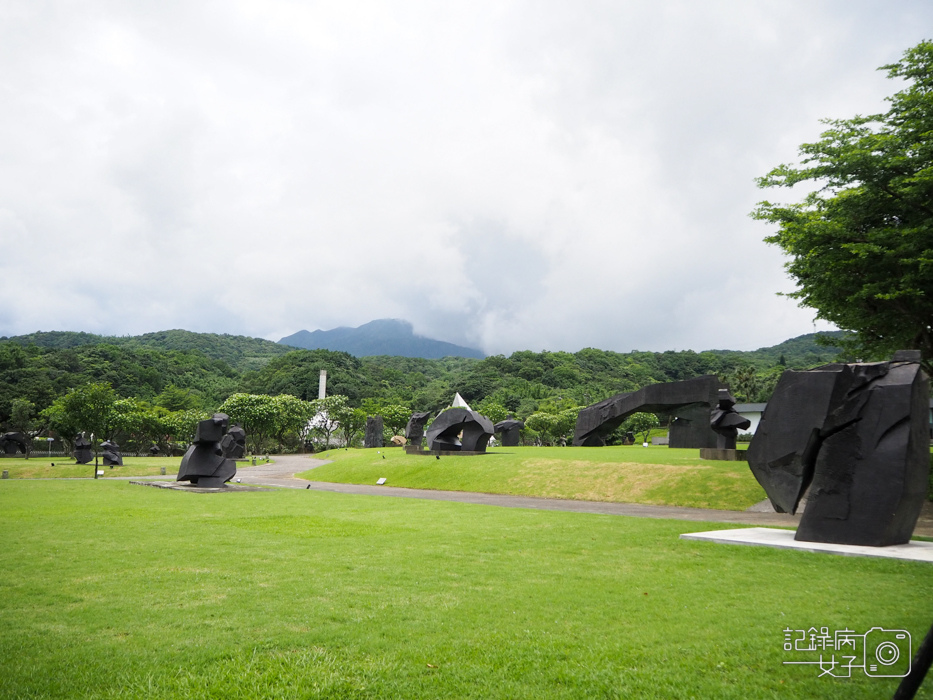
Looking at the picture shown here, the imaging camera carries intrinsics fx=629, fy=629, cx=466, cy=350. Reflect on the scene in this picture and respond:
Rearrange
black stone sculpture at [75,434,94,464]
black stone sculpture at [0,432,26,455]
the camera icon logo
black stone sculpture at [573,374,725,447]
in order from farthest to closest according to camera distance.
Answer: black stone sculpture at [0,432,26,455] < black stone sculpture at [75,434,94,464] < black stone sculpture at [573,374,725,447] < the camera icon logo

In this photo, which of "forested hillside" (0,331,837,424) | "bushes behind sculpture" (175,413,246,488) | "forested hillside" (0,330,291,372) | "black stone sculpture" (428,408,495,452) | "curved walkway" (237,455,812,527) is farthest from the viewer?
A: "forested hillside" (0,330,291,372)

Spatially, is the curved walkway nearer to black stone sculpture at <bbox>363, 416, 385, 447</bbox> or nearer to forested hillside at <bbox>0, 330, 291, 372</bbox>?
black stone sculpture at <bbox>363, 416, 385, 447</bbox>

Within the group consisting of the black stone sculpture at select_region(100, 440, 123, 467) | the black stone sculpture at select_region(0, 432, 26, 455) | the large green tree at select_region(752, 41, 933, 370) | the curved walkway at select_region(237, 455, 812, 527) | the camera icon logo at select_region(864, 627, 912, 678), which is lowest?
the curved walkway at select_region(237, 455, 812, 527)

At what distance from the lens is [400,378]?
105 m

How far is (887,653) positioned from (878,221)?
1825 cm

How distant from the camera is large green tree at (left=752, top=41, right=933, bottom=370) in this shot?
58.4 feet

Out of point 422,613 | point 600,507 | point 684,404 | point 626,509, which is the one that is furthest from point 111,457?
point 422,613

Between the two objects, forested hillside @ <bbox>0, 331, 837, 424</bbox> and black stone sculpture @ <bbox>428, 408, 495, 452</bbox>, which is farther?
forested hillside @ <bbox>0, 331, 837, 424</bbox>

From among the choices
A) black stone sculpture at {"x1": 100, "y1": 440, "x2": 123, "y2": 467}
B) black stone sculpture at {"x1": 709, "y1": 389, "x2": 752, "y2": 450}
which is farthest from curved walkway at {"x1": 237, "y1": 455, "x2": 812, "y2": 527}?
black stone sculpture at {"x1": 100, "y1": 440, "x2": 123, "y2": 467}

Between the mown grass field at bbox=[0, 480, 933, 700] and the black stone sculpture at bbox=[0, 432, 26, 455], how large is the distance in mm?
46639

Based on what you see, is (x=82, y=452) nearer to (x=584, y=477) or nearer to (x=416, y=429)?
(x=416, y=429)

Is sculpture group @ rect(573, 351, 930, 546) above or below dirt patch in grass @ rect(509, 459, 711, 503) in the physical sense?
above

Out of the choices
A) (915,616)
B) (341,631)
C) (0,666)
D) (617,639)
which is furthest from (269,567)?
(915,616)

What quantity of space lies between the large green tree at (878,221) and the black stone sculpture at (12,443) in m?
55.9
